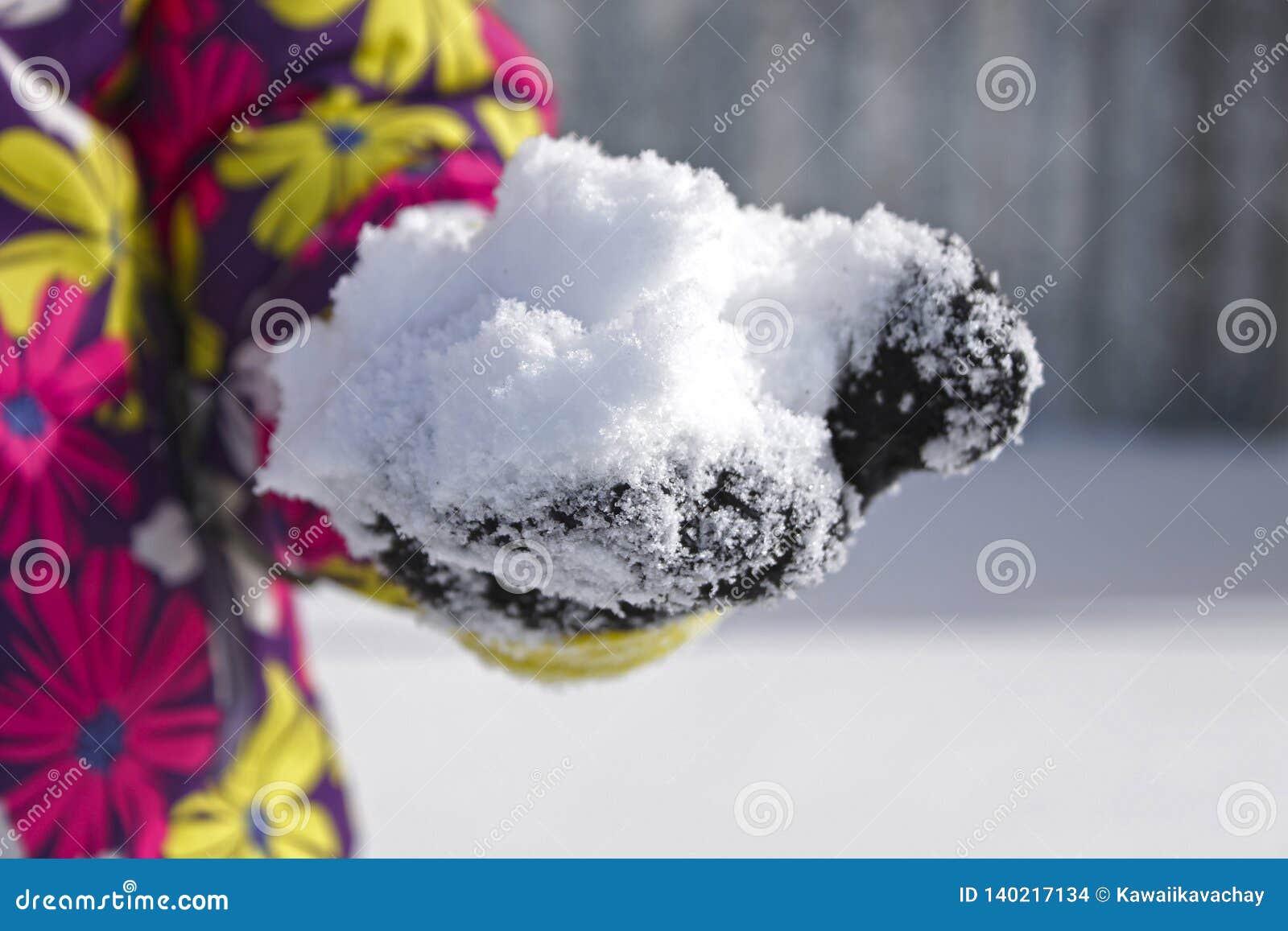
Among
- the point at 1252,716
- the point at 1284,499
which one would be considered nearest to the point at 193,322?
the point at 1252,716

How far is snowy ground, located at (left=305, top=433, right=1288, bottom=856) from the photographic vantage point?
0.78 metres

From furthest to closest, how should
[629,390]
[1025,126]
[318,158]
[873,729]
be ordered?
1. [1025,126]
2. [873,729]
3. [318,158]
4. [629,390]

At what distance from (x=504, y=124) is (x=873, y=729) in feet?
2.38

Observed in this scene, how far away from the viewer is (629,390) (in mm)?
260

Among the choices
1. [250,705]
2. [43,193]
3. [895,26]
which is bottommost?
[250,705]

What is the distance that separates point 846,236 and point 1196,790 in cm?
72

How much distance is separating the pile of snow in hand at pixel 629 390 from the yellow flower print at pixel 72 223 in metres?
0.11

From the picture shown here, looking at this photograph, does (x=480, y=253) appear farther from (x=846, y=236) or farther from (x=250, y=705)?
(x=250, y=705)

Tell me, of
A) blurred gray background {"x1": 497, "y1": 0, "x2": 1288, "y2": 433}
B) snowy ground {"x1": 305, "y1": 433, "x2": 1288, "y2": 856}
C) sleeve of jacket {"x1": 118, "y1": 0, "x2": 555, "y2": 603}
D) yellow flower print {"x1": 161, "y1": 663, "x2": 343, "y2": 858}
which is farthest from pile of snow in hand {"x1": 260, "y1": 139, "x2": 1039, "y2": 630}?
Result: blurred gray background {"x1": 497, "y1": 0, "x2": 1288, "y2": 433}

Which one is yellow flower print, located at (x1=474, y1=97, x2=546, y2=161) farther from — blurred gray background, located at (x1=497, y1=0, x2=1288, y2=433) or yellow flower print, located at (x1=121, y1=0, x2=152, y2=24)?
blurred gray background, located at (x1=497, y1=0, x2=1288, y2=433)

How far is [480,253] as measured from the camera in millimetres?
300

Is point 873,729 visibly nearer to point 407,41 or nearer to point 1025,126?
point 407,41

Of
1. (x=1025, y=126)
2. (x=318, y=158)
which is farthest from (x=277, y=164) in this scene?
(x=1025, y=126)

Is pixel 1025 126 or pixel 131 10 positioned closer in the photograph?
pixel 131 10
